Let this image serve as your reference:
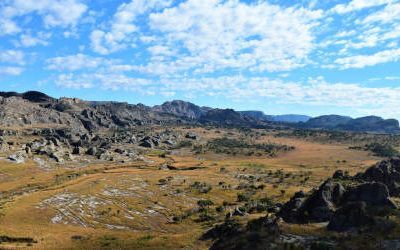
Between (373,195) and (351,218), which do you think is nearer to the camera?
(351,218)

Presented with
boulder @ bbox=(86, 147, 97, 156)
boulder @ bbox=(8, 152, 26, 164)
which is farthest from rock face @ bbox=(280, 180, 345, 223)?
boulder @ bbox=(86, 147, 97, 156)

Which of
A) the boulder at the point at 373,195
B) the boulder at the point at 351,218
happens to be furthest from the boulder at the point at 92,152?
the boulder at the point at 351,218

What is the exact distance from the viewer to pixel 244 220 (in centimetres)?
5809

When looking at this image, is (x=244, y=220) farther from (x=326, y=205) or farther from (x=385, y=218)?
(x=385, y=218)

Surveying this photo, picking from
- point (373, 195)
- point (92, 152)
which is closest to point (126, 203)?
point (373, 195)

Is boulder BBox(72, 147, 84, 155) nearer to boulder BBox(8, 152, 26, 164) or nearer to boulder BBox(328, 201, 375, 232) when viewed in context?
boulder BBox(8, 152, 26, 164)

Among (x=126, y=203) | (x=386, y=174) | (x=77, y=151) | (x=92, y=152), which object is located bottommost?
(x=126, y=203)

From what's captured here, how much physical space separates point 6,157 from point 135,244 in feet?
408

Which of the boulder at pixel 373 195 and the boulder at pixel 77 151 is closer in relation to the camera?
the boulder at pixel 373 195

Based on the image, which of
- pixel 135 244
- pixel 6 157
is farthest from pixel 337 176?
pixel 6 157

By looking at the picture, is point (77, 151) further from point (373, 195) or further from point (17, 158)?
point (373, 195)

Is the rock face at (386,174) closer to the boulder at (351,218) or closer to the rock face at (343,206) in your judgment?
the rock face at (343,206)

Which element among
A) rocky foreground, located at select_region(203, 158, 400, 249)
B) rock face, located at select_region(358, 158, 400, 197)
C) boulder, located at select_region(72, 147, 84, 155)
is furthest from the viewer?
boulder, located at select_region(72, 147, 84, 155)

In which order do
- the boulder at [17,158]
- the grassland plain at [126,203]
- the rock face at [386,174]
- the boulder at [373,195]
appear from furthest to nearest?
the boulder at [17,158] < the rock face at [386,174] < the grassland plain at [126,203] < the boulder at [373,195]
